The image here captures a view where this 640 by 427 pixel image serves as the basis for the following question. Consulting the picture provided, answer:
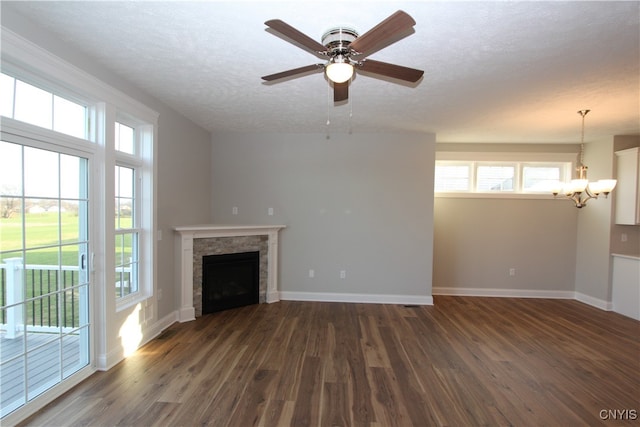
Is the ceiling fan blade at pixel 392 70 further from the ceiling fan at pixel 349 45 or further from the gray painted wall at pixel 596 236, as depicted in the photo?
the gray painted wall at pixel 596 236

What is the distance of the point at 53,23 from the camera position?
6.40ft

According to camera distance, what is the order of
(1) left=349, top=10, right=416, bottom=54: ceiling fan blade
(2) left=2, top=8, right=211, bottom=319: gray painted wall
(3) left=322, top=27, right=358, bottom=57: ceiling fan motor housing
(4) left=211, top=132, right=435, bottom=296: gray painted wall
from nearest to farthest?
(1) left=349, top=10, right=416, bottom=54: ceiling fan blade
(3) left=322, top=27, right=358, bottom=57: ceiling fan motor housing
(2) left=2, top=8, right=211, bottom=319: gray painted wall
(4) left=211, top=132, right=435, bottom=296: gray painted wall

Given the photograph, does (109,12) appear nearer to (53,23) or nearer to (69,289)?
(53,23)

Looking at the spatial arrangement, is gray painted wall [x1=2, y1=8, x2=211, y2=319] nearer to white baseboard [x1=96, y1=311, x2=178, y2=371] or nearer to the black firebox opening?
white baseboard [x1=96, y1=311, x2=178, y2=371]

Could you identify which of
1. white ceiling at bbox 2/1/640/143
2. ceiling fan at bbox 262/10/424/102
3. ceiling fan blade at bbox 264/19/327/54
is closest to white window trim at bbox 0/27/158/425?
white ceiling at bbox 2/1/640/143

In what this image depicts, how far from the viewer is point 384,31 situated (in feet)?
4.93

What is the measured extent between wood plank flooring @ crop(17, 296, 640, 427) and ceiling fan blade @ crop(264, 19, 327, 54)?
2489 millimetres

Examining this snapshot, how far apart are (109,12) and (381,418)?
3319mm

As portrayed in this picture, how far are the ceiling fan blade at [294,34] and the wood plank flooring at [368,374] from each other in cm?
249

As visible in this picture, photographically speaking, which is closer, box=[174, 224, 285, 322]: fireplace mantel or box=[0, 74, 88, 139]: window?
box=[0, 74, 88, 139]: window

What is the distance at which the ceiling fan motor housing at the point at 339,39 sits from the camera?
1.73 meters

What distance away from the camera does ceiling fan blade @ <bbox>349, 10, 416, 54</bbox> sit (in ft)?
4.58

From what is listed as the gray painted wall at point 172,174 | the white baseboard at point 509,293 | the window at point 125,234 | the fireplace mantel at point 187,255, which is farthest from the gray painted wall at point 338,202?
the window at point 125,234

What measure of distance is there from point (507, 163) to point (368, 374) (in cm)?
459
